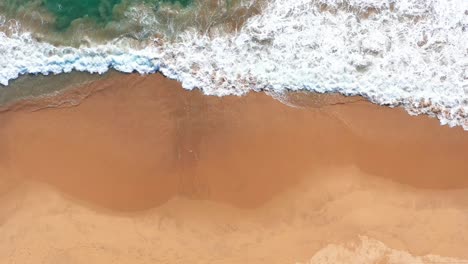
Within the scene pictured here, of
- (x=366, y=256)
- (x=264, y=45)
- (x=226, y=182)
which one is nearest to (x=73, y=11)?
(x=264, y=45)

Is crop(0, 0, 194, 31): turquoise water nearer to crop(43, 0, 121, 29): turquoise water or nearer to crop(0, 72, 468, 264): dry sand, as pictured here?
crop(43, 0, 121, 29): turquoise water

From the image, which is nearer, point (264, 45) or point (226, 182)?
point (226, 182)

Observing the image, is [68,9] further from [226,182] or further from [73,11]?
[226,182]

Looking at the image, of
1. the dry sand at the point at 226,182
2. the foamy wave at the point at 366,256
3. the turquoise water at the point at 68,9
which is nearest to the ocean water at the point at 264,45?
the turquoise water at the point at 68,9

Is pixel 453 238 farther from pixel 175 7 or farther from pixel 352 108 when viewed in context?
pixel 175 7

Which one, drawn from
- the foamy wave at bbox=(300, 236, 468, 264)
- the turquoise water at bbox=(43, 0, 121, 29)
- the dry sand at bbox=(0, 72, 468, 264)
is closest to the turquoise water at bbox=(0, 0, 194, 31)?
the turquoise water at bbox=(43, 0, 121, 29)

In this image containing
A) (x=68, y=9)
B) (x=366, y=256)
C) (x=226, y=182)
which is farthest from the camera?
(x=68, y=9)
